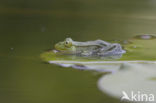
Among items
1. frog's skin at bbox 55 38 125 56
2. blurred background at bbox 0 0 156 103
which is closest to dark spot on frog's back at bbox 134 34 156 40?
blurred background at bbox 0 0 156 103

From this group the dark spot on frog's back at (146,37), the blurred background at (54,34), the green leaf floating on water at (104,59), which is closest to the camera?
the blurred background at (54,34)

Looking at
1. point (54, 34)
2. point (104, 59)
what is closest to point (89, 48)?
point (104, 59)

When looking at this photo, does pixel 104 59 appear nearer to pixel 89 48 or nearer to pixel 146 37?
pixel 89 48

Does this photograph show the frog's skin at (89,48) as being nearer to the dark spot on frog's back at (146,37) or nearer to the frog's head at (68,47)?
the frog's head at (68,47)

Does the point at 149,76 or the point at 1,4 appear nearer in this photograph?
the point at 149,76

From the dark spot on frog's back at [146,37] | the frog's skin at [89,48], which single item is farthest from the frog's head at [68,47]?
the dark spot on frog's back at [146,37]

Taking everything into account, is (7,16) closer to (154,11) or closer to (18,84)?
(18,84)

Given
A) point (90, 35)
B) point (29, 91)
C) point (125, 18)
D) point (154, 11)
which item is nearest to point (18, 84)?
point (29, 91)

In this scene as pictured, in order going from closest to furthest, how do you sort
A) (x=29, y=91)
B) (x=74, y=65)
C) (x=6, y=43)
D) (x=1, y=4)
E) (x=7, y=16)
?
(x=29, y=91) < (x=74, y=65) < (x=6, y=43) < (x=7, y=16) < (x=1, y=4)
